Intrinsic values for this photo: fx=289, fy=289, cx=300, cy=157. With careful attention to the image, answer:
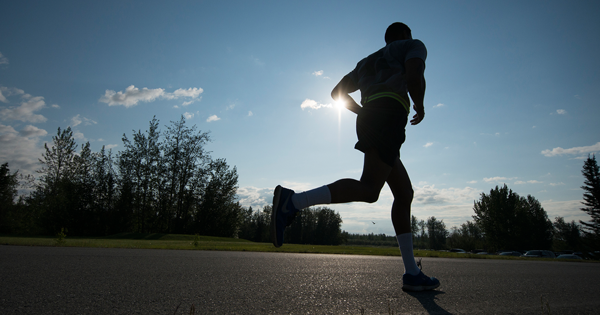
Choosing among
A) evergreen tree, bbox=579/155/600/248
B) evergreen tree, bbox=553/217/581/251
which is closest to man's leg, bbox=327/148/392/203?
evergreen tree, bbox=579/155/600/248

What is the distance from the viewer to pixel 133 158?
34.7 m

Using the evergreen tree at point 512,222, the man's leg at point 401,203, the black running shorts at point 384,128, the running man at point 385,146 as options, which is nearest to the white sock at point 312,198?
the running man at point 385,146

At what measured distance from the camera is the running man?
2125 millimetres

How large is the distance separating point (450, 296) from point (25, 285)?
9.14 feet

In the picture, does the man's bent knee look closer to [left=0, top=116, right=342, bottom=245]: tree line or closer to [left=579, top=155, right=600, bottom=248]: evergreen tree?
[left=0, top=116, right=342, bottom=245]: tree line

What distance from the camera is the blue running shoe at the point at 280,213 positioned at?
209cm

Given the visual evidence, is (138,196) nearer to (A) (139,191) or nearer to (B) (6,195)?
(A) (139,191)

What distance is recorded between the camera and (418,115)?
2582 mm

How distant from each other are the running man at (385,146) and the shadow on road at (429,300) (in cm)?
6

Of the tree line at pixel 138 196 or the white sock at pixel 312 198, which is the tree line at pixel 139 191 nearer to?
the tree line at pixel 138 196

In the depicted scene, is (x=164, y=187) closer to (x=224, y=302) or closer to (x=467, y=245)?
(x=224, y=302)

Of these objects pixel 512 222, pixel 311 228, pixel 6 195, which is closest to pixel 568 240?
pixel 512 222

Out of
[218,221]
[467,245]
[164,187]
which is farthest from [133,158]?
[467,245]

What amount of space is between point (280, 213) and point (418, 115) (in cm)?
151
